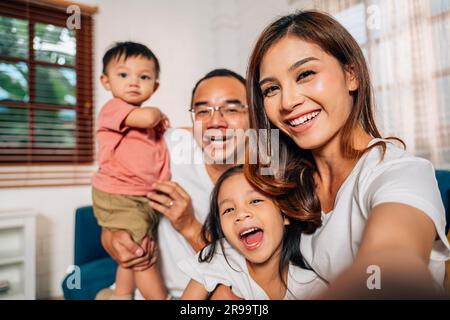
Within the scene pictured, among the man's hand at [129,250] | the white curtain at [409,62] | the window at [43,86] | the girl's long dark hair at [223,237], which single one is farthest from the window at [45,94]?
the white curtain at [409,62]

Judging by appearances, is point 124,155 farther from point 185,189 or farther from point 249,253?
point 249,253

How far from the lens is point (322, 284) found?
0.46m

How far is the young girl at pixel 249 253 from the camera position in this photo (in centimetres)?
45

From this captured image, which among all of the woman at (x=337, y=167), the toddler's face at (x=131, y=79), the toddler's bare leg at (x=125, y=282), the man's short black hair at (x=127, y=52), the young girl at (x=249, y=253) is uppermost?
the man's short black hair at (x=127, y=52)

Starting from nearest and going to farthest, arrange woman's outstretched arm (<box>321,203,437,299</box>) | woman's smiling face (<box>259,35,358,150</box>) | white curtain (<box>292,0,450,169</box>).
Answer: woman's outstretched arm (<box>321,203,437,299</box>) < woman's smiling face (<box>259,35,358,150</box>) < white curtain (<box>292,0,450,169</box>)

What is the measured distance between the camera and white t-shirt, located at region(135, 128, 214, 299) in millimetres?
522

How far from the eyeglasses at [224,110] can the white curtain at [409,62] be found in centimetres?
19

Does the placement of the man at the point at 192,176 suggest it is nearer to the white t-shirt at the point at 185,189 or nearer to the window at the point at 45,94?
the white t-shirt at the point at 185,189

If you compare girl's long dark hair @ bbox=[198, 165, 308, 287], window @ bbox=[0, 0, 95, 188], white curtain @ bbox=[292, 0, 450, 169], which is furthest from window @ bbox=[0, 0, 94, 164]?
white curtain @ bbox=[292, 0, 450, 169]

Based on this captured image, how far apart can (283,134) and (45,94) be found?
41cm

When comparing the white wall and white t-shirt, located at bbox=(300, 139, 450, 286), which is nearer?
white t-shirt, located at bbox=(300, 139, 450, 286)

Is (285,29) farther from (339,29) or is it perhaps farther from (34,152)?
(34,152)

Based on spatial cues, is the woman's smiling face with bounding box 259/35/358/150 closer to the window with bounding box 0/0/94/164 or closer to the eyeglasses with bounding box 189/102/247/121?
the eyeglasses with bounding box 189/102/247/121

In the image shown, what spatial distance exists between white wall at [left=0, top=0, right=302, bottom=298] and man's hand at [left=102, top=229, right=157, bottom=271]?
11cm
